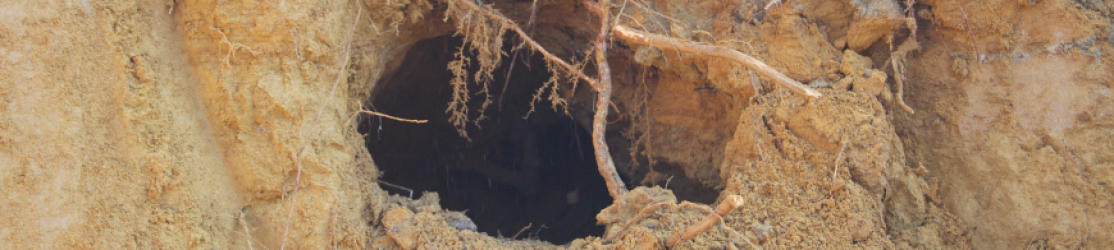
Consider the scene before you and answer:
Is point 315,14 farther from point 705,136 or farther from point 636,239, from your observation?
point 705,136

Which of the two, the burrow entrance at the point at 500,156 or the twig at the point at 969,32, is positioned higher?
the twig at the point at 969,32

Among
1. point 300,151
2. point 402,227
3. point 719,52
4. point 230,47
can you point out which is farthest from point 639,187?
point 230,47

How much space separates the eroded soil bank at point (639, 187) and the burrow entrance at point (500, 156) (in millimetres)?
1437

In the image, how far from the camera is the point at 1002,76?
8.17 ft

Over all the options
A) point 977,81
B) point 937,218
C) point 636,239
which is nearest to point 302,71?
point 636,239

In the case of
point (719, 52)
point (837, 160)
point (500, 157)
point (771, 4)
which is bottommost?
point (500, 157)

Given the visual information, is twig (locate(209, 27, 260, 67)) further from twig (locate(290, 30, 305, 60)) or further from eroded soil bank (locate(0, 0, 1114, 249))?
twig (locate(290, 30, 305, 60))

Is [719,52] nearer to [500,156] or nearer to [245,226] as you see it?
[245,226]

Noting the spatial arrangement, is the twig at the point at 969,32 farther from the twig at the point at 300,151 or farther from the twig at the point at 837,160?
the twig at the point at 300,151

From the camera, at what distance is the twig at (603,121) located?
2605 millimetres

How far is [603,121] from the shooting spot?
269cm

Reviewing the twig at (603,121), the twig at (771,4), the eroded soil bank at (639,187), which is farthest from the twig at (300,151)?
the twig at (771,4)

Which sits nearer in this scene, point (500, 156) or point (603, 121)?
point (603, 121)

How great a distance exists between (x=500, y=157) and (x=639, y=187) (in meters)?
2.59
